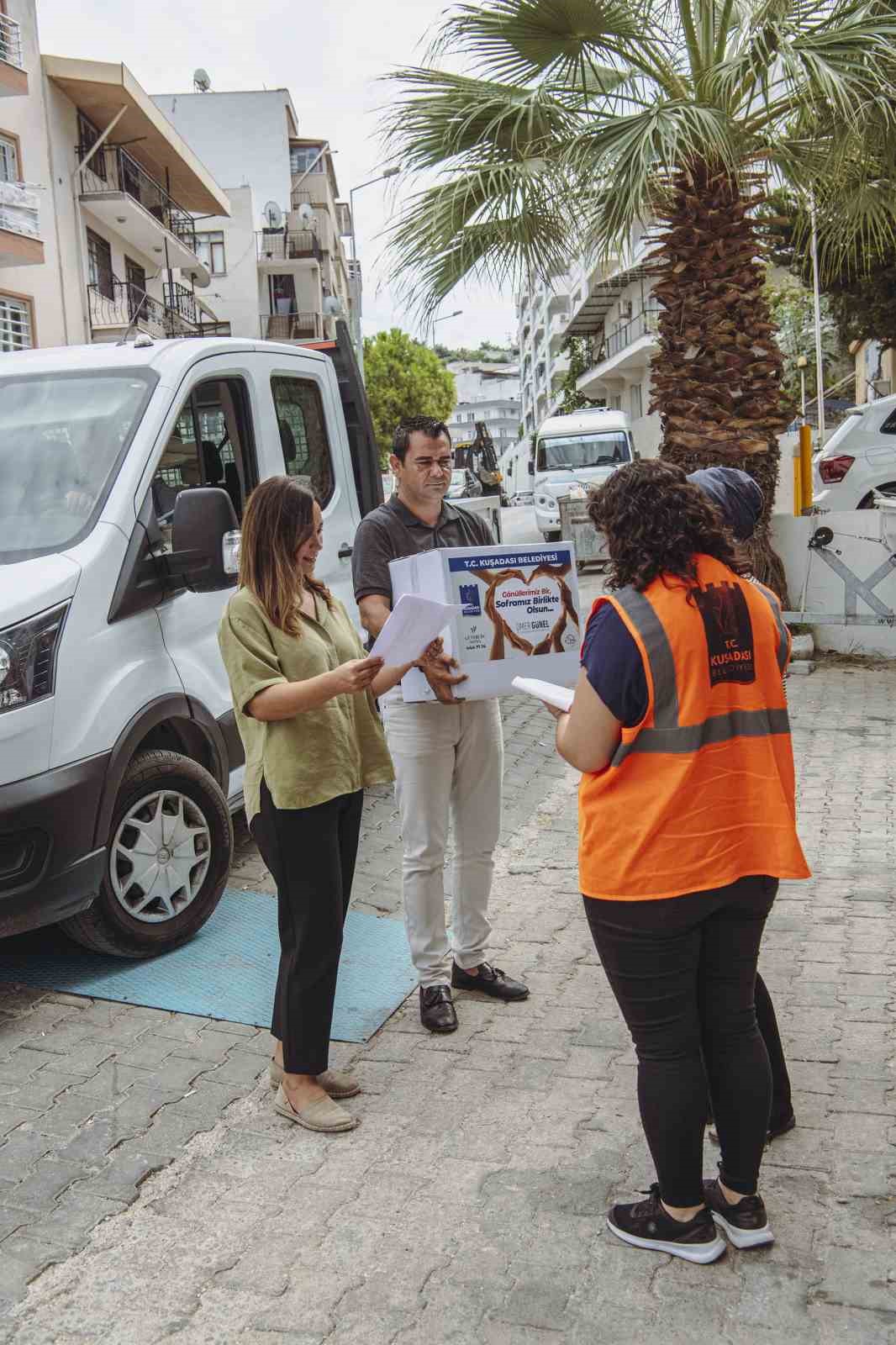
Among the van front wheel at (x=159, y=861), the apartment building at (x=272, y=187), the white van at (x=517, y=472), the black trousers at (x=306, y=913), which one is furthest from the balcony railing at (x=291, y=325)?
the black trousers at (x=306, y=913)

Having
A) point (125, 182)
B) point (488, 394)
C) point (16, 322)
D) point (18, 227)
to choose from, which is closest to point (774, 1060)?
point (18, 227)

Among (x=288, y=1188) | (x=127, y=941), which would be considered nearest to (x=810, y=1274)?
(x=288, y=1188)

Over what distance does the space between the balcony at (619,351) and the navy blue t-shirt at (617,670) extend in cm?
3366

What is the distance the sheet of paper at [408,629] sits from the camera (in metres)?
3.22

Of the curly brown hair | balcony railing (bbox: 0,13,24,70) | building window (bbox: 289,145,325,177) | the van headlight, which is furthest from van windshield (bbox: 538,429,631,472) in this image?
building window (bbox: 289,145,325,177)

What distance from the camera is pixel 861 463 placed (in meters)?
14.9

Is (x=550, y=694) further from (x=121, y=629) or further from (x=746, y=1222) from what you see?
(x=121, y=629)

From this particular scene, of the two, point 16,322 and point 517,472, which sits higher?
point 16,322

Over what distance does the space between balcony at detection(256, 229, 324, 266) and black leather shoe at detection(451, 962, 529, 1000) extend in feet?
167

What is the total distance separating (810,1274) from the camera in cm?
278

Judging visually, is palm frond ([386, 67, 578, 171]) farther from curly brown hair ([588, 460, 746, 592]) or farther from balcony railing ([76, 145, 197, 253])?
balcony railing ([76, 145, 197, 253])

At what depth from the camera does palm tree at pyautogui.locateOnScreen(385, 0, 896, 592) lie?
9.12 m

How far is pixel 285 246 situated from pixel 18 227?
104ft

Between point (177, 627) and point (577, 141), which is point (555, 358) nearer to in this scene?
point (577, 141)
